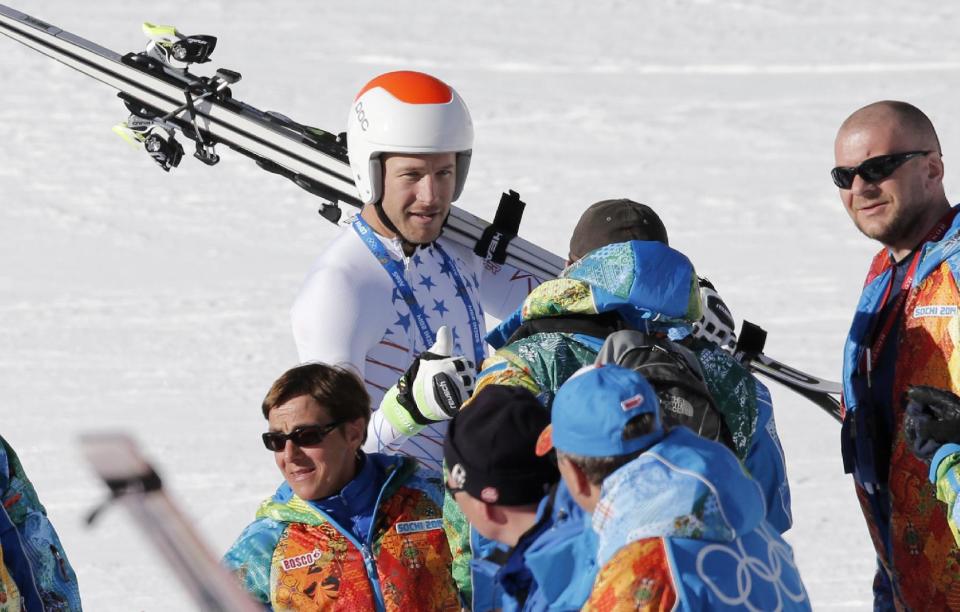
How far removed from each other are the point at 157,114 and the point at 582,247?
2.14 meters

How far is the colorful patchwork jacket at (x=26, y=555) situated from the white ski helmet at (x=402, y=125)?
1.30 meters

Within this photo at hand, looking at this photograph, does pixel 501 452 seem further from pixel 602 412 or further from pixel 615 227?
pixel 615 227

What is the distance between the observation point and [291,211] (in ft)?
42.4

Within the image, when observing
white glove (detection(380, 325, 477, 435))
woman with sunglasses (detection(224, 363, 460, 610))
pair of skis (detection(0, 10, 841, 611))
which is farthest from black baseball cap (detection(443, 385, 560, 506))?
pair of skis (detection(0, 10, 841, 611))

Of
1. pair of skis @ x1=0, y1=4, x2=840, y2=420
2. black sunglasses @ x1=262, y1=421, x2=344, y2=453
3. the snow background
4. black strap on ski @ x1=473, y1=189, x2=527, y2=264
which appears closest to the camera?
black sunglasses @ x1=262, y1=421, x2=344, y2=453

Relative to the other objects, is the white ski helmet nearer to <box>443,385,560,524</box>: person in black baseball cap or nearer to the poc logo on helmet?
the poc logo on helmet

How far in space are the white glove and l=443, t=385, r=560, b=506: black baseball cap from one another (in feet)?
2.05

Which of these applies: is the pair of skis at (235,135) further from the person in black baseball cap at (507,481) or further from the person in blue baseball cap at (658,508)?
the person in blue baseball cap at (658,508)

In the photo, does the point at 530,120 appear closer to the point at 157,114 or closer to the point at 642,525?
the point at 157,114

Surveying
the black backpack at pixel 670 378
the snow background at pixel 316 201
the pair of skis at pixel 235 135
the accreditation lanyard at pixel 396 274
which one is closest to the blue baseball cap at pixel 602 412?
the black backpack at pixel 670 378

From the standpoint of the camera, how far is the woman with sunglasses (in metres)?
3.65

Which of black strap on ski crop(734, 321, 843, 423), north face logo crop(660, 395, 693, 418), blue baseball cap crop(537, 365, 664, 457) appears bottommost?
black strap on ski crop(734, 321, 843, 423)

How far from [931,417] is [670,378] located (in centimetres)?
70

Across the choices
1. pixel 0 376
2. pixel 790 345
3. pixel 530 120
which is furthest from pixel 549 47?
pixel 0 376
